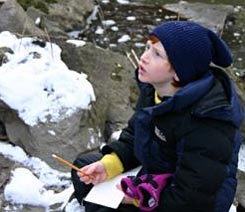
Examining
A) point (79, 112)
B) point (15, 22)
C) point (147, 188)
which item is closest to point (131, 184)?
point (147, 188)

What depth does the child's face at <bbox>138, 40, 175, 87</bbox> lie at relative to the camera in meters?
2.30

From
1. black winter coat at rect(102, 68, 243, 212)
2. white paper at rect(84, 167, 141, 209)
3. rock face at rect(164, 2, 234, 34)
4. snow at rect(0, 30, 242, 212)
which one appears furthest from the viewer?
rock face at rect(164, 2, 234, 34)

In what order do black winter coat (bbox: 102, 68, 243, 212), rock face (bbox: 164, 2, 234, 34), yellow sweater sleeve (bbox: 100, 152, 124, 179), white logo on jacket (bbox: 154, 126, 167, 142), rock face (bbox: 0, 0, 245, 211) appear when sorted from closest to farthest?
1. black winter coat (bbox: 102, 68, 243, 212)
2. white logo on jacket (bbox: 154, 126, 167, 142)
3. yellow sweater sleeve (bbox: 100, 152, 124, 179)
4. rock face (bbox: 0, 0, 245, 211)
5. rock face (bbox: 164, 2, 234, 34)

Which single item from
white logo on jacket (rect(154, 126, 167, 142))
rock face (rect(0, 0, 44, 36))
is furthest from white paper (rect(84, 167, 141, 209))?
rock face (rect(0, 0, 44, 36))

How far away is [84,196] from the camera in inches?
112

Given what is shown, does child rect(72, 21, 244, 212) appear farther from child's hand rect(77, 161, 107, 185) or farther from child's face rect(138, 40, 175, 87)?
child's hand rect(77, 161, 107, 185)

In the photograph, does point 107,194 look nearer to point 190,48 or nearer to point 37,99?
point 190,48

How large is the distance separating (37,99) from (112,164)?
0.99 metres

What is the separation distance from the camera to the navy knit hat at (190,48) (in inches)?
88.3

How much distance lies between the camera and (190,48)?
7.32ft

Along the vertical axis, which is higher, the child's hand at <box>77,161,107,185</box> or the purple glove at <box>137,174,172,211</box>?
the purple glove at <box>137,174,172,211</box>

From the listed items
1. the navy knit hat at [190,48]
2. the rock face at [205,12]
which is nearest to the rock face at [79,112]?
the navy knit hat at [190,48]

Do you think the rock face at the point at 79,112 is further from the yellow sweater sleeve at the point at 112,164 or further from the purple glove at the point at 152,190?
the purple glove at the point at 152,190

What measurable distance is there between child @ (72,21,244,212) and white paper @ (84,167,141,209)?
0.06 meters
